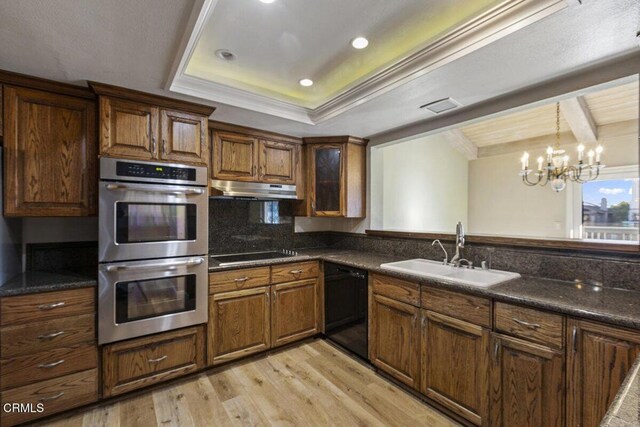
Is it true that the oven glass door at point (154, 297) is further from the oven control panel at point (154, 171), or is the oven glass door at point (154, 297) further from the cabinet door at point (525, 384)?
the cabinet door at point (525, 384)

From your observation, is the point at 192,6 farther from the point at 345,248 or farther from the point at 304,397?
the point at 345,248

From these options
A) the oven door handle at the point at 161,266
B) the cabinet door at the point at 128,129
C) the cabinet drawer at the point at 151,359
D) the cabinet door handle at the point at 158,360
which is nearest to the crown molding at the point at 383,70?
the cabinet door at the point at 128,129

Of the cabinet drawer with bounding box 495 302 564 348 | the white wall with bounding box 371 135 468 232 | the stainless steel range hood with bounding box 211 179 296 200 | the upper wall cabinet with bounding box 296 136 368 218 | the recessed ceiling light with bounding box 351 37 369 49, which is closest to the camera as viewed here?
the cabinet drawer with bounding box 495 302 564 348

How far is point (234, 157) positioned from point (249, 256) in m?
1.02

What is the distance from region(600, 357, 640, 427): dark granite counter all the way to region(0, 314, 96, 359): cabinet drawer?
261 cm

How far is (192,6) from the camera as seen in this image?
1.31 m

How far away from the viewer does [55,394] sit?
189cm

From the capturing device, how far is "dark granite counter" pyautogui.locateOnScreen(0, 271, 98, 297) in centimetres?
180

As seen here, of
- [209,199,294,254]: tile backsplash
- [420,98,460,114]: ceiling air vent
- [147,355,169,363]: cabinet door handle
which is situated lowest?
[147,355,169,363]: cabinet door handle

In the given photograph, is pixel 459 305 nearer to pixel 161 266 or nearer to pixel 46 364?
pixel 161 266

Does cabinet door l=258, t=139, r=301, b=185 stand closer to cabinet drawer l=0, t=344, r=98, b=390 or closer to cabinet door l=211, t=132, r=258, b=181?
cabinet door l=211, t=132, r=258, b=181

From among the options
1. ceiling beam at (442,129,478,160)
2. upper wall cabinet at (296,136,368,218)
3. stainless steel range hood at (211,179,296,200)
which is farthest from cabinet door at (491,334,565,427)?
ceiling beam at (442,129,478,160)

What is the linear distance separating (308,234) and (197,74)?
2.17 metres

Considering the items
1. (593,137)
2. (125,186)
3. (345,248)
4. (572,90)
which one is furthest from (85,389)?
(593,137)
